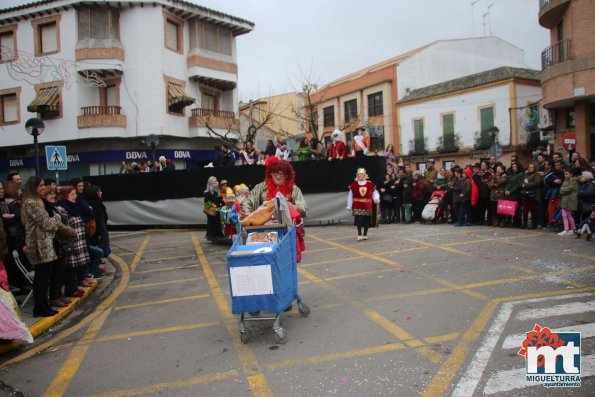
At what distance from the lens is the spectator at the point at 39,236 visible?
6.21 metres

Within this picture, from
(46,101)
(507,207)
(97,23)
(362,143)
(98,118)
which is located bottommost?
(507,207)

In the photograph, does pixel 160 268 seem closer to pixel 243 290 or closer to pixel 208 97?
pixel 243 290

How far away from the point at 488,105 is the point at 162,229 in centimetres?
2616

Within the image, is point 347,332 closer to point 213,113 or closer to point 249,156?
point 249,156

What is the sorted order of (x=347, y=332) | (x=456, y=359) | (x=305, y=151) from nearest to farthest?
(x=456, y=359), (x=347, y=332), (x=305, y=151)

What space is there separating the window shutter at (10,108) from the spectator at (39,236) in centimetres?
2586

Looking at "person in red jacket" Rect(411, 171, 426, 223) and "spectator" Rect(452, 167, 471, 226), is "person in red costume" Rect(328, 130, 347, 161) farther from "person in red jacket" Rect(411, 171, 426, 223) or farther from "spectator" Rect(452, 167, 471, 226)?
"spectator" Rect(452, 167, 471, 226)

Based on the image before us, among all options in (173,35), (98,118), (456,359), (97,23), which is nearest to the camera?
(456,359)

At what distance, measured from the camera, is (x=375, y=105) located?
41.6 metres

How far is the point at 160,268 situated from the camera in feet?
32.6

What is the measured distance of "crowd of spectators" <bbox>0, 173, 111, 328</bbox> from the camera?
20.6ft

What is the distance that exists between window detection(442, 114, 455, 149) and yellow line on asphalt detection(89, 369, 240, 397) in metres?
35.1

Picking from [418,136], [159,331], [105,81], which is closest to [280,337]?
[159,331]

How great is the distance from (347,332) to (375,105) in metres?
38.2
